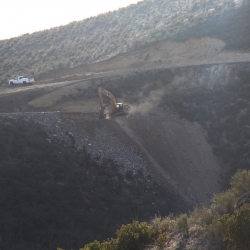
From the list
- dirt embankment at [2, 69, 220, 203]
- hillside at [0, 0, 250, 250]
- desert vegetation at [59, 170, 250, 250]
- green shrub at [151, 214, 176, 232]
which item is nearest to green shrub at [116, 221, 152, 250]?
desert vegetation at [59, 170, 250, 250]

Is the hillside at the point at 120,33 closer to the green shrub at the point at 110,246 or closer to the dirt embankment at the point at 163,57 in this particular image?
the dirt embankment at the point at 163,57

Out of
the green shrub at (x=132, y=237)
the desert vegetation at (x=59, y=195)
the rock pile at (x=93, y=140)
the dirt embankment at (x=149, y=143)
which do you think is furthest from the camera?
the dirt embankment at (x=149, y=143)

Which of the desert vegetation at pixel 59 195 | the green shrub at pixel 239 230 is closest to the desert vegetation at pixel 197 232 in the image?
the green shrub at pixel 239 230

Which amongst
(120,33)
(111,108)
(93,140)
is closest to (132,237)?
(93,140)

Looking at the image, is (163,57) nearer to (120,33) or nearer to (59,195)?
(120,33)

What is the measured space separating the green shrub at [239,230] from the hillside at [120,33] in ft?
130

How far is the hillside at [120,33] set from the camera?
56.2m

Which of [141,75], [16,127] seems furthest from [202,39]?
[16,127]

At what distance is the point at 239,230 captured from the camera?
13461 millimetres

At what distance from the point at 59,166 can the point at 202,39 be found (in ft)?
99.6

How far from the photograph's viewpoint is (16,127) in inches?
1252

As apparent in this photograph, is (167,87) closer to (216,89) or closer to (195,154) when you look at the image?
(216,89)

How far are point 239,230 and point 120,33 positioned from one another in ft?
172

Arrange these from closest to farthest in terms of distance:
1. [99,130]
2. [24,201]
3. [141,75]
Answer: [24,201]
[99,130]
[141,75]
